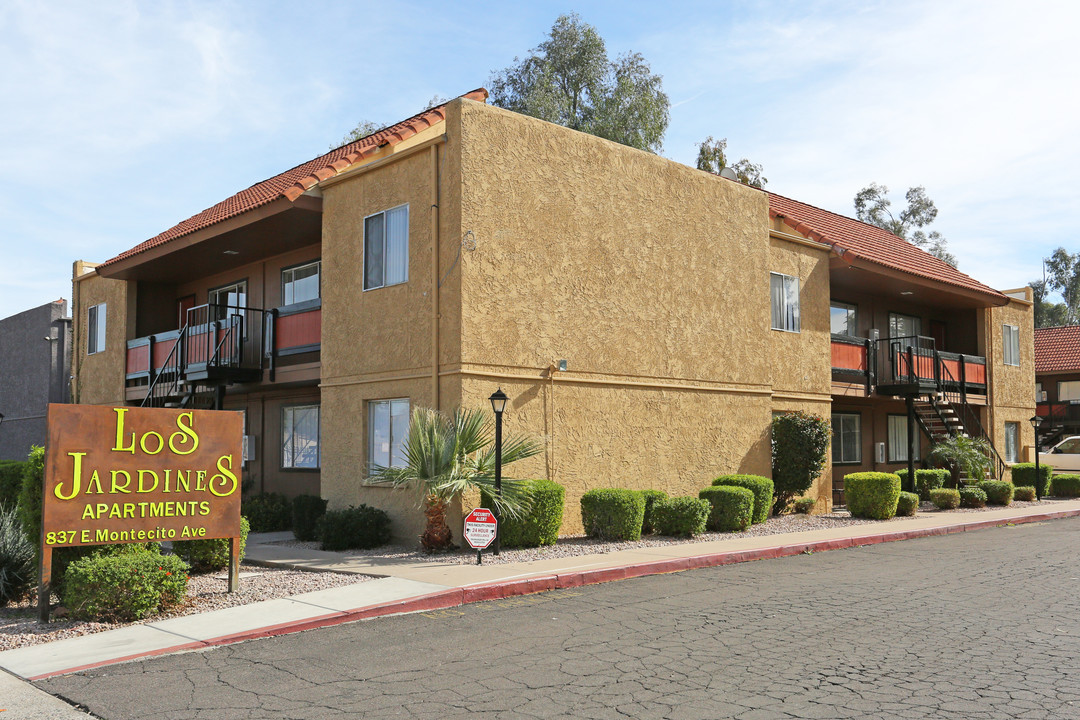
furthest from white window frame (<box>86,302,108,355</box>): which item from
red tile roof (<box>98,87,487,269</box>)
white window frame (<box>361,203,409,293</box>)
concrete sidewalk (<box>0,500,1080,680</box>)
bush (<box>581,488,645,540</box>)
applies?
bush (<box>581,488,645,540</box>)

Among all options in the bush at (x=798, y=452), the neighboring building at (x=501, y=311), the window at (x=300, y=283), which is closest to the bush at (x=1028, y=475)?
the neighboring building at (x=501, y=311)

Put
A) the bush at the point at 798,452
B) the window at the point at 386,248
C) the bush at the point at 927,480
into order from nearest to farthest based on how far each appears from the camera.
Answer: the window at the point at 386,248 → the bush at the point at 798,452 → the bush at the point at 927,480

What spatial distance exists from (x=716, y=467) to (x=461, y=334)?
696 cm

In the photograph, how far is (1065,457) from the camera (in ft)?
120

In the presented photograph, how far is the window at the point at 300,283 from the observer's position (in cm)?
1980

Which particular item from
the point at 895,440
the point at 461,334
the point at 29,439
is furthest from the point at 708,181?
the point at 29,439

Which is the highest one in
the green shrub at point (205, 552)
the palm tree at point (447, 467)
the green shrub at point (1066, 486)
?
the palm tree at point (447, 467)

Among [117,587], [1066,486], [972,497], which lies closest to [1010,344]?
[1066,486]

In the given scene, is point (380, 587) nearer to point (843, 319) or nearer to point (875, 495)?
point (875, 495)

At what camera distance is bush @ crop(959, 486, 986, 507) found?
23.3 metres

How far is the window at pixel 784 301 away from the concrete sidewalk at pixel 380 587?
568cm

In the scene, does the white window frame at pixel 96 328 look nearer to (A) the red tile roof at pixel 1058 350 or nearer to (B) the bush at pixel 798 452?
(B) the bush at pixel 798 452

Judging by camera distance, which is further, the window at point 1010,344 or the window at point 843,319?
the window at point 1010,344

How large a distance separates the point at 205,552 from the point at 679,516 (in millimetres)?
7568
